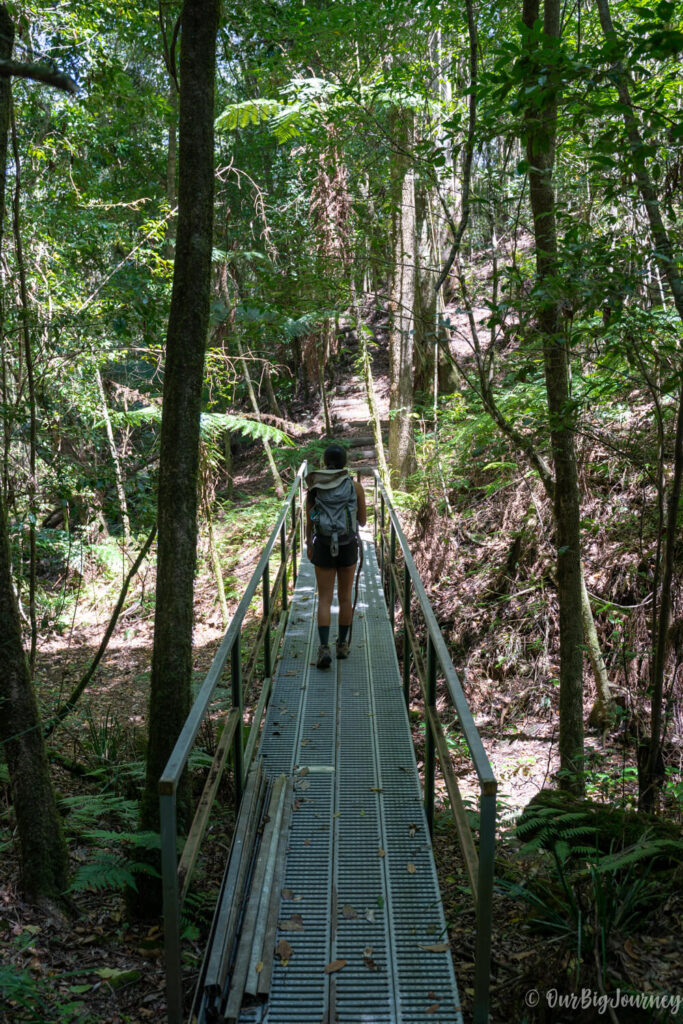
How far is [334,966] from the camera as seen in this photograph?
2.84 metres

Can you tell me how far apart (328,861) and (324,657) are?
7.74ft

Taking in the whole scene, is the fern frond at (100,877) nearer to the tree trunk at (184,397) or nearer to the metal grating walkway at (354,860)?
the tree trunk at (184,397)

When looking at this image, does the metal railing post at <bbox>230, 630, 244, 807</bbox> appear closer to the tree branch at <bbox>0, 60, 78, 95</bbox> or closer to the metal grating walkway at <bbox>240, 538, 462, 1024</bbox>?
the metal grating walkway at <bbox>240, 538, 462, 1024</bbox>

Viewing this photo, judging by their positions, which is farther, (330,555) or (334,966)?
(330,555)

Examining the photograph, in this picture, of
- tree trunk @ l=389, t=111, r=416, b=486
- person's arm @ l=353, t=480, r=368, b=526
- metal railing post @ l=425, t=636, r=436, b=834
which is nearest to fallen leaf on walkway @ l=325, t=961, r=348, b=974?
metal railing post @ l=425, t=636, r=436, b=834

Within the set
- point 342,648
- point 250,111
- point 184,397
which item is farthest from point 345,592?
point 250,111

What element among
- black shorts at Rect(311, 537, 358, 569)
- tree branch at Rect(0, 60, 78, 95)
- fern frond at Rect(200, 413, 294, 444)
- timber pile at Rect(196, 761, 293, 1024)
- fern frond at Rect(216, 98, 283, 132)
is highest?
fern frond at Rect(216, 98, 283, 132)

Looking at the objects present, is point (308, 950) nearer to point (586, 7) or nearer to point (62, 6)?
point (62, 6)

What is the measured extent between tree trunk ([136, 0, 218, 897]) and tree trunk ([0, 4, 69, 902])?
20.8 inches

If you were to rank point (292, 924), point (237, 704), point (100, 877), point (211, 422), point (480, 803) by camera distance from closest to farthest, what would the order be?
point (480, 803) < point (292, 924) < point (100, 877) < point (237, 704) < point (211, 422)

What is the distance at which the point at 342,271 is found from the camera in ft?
40.4

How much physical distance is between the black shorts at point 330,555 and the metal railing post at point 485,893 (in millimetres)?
3511

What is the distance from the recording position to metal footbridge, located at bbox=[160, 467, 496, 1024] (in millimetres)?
2592

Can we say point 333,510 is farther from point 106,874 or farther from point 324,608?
point 106,874
